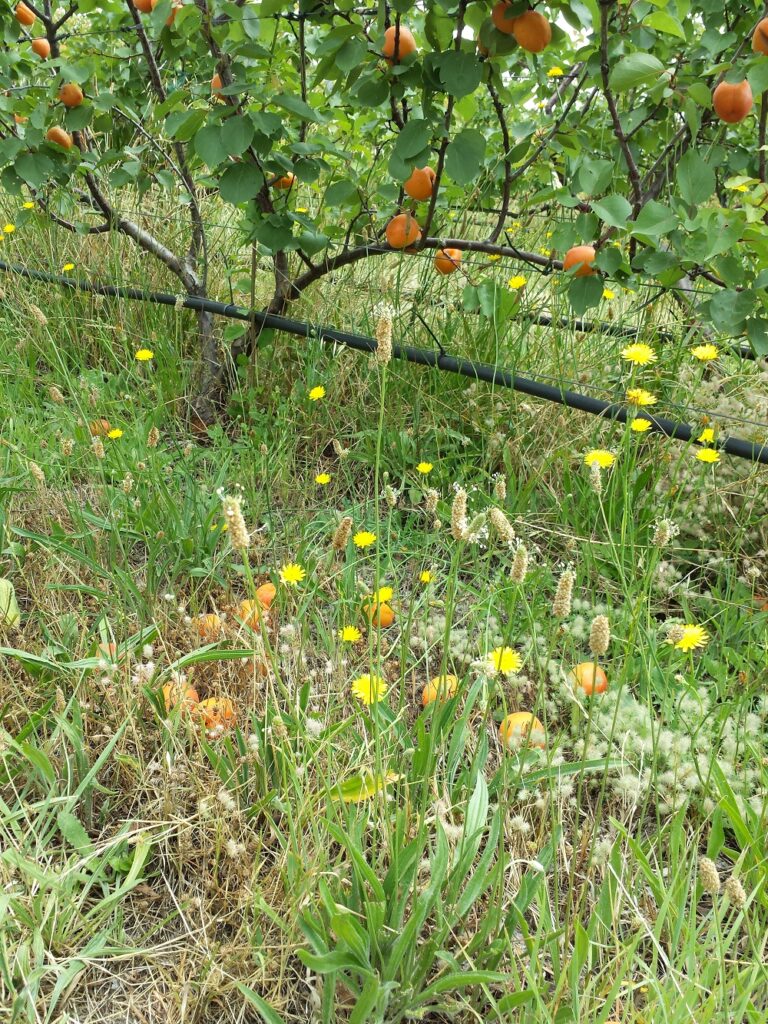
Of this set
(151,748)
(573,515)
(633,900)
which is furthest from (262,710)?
(573,515)

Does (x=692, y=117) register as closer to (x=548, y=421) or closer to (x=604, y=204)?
(x=604, y=204)

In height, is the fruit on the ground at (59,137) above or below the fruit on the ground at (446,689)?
above

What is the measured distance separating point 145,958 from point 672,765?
2.60ft

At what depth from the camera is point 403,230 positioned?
2.08m

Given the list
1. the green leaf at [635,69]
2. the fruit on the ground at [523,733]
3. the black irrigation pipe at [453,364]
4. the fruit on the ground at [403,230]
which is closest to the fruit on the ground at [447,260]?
the fruit on the ground at [403,230]

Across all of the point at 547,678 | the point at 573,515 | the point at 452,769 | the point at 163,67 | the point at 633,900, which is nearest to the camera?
the point at 633,900

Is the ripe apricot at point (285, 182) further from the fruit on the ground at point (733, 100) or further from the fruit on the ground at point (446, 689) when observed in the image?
the fruit on the ground at point (446, 689)

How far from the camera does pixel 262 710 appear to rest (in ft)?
4.46

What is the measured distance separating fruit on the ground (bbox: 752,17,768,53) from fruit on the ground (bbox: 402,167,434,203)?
759 mm

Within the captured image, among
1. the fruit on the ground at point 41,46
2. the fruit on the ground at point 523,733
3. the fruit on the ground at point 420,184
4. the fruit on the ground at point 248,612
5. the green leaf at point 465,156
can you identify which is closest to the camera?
the fruit on the ground at point 523,733

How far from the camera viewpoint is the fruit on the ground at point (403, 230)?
208 centimetres

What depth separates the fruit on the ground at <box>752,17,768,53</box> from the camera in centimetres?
151

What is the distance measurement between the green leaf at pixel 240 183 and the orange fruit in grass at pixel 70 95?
697mm

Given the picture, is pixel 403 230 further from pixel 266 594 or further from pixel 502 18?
pixel 266 594
